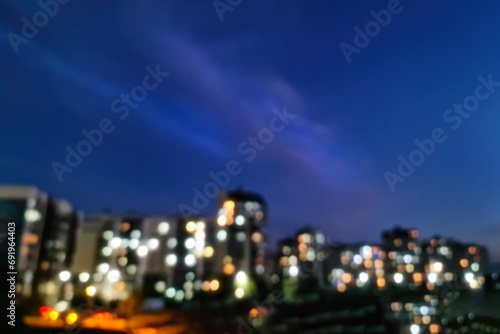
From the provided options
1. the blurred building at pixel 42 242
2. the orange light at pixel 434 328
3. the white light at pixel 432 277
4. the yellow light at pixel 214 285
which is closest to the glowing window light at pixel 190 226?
the yellow light at pixel 214 285

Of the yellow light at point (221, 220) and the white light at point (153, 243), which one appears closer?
the white light at point (153, 243)

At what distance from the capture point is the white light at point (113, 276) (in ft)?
142

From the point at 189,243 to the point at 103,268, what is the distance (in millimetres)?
10515

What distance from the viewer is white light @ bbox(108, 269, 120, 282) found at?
4324cm

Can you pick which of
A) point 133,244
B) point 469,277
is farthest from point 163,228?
point 469,277

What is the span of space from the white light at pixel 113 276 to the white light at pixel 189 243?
337 inches

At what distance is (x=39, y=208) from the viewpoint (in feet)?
137

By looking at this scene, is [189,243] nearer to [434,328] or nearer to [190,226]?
[190,226]

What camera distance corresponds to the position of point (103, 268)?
4391cm

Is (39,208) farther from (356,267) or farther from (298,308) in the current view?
(356,267)

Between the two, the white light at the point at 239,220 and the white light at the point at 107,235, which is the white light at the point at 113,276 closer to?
the white light at the point at 107,235

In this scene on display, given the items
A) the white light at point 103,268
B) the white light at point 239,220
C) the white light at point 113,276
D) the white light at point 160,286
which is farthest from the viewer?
the white light at point 239,220

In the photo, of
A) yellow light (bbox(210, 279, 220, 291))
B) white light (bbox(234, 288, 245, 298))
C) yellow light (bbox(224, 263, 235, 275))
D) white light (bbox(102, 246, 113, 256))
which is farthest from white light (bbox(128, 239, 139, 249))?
white light (bbox(234, 288, 245, 298))

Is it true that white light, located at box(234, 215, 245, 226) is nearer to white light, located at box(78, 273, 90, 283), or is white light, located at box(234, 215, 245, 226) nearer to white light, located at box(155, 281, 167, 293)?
white light, located at box(155, 281, 167, 293)
